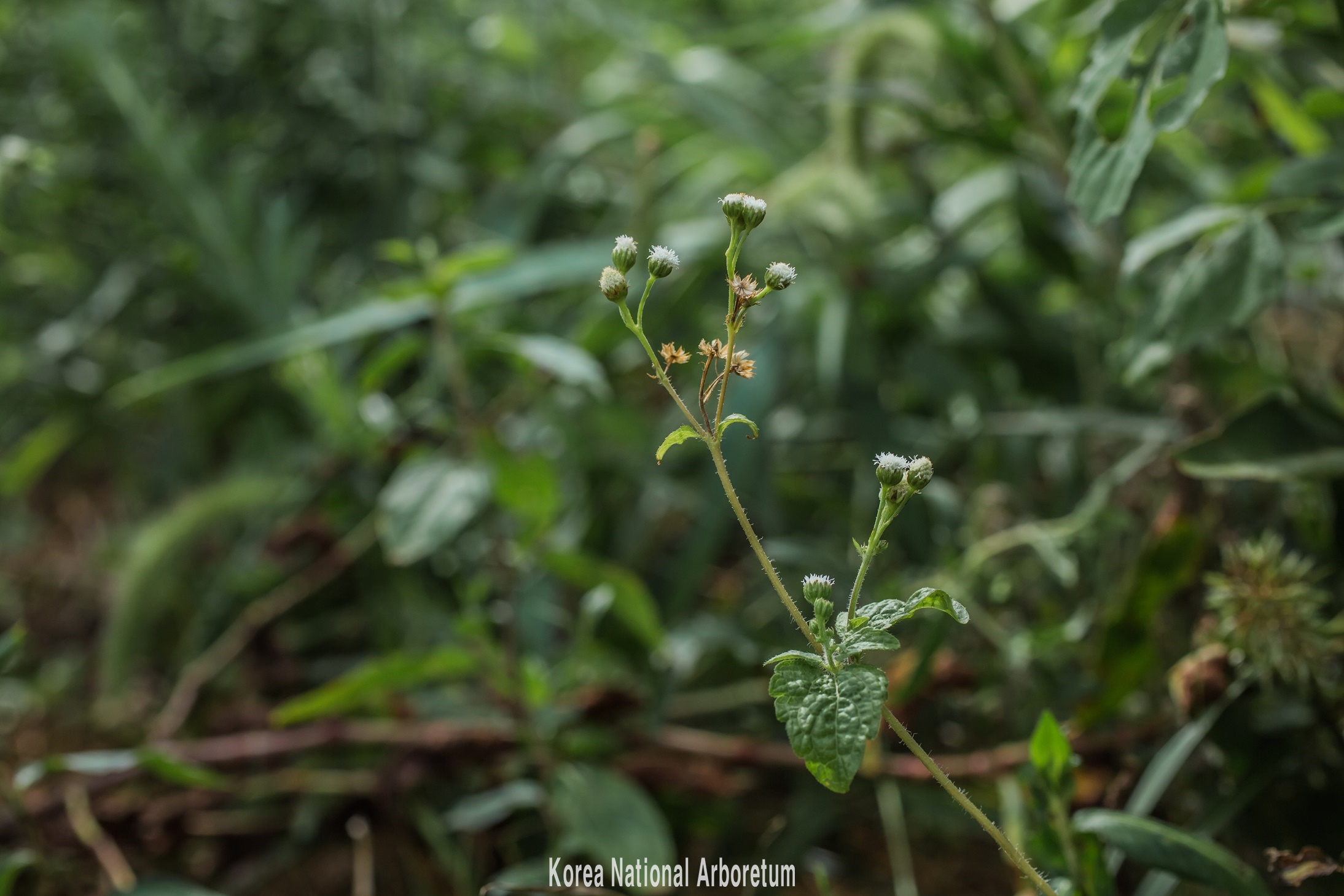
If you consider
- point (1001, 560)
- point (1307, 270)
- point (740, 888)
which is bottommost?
point (740, 888)

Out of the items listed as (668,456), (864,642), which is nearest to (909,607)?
(864,642)

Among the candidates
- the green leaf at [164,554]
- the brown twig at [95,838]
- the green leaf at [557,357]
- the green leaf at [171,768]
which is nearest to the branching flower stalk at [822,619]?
the green leaf at [557,357]

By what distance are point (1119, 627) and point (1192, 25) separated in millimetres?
295

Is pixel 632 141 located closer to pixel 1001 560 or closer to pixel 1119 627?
pixel 1001 560

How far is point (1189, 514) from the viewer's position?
1.84ft

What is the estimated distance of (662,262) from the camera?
0.32 meters

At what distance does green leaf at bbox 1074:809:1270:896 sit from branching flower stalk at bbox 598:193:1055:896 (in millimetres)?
94

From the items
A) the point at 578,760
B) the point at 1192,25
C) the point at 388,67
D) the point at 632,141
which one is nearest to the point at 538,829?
the point at 578,760

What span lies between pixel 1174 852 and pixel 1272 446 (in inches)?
8.1

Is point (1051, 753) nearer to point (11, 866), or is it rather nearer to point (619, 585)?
point (619, 585)

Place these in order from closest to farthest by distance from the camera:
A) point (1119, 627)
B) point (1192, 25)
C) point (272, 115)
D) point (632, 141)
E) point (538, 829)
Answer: point (1192, 25) < point (1119, 627) < point (538, 829) < point (632, 141) < point (272, 115)

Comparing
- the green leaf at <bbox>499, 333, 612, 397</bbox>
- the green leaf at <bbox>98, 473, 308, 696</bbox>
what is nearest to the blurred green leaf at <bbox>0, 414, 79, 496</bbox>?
the green leaf at <bbox>98, 473, 308, 696</bbox>

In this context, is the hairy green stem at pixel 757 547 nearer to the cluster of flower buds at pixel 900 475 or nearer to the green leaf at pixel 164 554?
the cluster of flower buds at pixel 900 475

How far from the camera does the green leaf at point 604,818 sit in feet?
1.88
